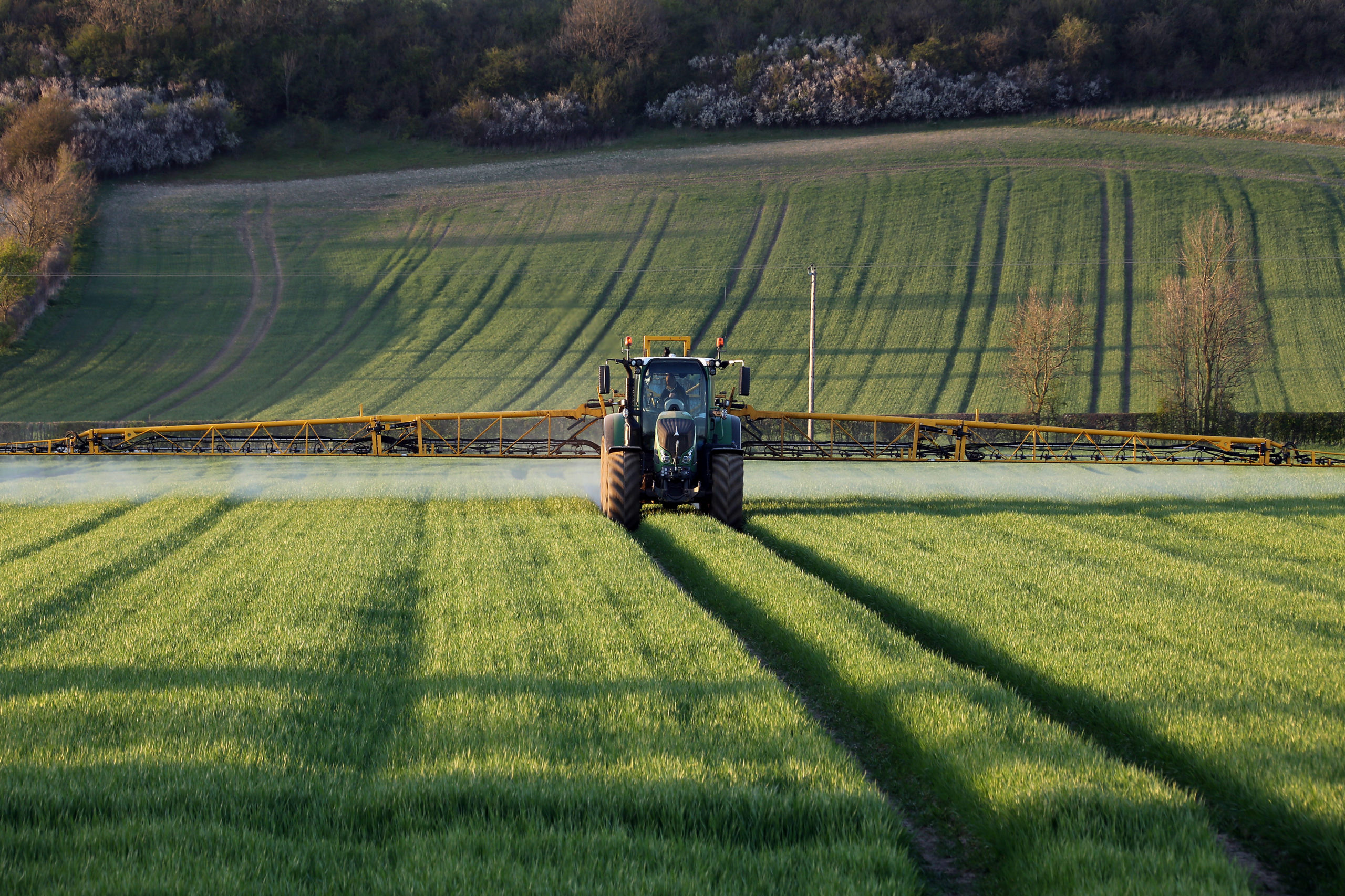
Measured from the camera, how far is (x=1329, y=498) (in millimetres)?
20234

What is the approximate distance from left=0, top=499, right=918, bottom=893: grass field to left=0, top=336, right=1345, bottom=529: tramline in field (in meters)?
6.29

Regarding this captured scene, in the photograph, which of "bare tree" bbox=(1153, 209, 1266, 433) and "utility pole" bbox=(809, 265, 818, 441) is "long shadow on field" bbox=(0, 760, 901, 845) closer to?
"utility pole" bbox=(809, 265, 818, 441)

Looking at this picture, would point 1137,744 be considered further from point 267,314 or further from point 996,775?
point 267,314

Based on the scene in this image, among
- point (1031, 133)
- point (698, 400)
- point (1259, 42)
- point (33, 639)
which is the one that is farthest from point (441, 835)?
point (1259, 42)

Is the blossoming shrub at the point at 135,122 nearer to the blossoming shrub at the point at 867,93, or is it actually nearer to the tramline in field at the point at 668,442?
the blossoming shrub at the point at 867,93

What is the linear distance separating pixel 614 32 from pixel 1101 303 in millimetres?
53006

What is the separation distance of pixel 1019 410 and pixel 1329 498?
25.5 meters

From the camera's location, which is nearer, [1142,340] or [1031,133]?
[1142,340]

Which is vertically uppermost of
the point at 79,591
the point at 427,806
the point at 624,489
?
the point at 624,489

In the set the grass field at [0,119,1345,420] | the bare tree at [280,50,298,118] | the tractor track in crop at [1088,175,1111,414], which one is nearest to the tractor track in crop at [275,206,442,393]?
the grass field at [0,119,1345,420]

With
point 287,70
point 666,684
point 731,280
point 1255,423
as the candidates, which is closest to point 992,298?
point 731,280

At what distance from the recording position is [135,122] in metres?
73.4

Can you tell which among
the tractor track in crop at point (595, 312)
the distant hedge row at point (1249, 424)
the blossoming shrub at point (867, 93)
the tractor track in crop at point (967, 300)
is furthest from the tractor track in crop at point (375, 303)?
the tractor track in crop at point (967, 300)

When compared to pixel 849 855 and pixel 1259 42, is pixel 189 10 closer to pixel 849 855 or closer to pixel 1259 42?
pixel 1259 42
